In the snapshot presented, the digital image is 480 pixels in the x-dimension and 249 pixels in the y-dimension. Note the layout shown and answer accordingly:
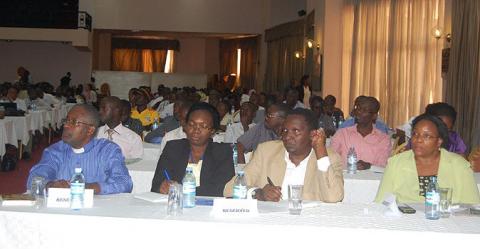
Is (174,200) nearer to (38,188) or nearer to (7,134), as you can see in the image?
(38,188)

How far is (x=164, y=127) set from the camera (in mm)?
7758

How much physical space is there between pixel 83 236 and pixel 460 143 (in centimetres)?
342

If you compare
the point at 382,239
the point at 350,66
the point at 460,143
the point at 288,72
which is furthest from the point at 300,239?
the point at 288,72

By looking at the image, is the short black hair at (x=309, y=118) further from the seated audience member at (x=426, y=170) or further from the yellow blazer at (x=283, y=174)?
the seated audience member at (x=426, y=170)

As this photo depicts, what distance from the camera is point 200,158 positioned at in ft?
14.6

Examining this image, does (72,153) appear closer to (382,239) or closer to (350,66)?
(382,239)

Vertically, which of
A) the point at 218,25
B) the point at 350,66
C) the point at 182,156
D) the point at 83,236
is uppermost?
the point at 218,25

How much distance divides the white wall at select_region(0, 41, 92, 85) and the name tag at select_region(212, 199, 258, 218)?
23.6 meters

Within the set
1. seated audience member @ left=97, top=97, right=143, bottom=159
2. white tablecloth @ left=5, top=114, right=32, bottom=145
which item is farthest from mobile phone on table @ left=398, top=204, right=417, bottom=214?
white tablecloth @ left=5, top=114, right=32, bottom=145

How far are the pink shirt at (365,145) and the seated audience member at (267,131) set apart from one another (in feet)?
1.75

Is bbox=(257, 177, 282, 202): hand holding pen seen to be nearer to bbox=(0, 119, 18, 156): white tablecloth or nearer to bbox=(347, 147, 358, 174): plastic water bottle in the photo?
bbox=(347, 147, 358, 174): plastic water bottle

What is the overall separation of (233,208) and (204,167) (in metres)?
1.12

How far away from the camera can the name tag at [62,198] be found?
3.43m

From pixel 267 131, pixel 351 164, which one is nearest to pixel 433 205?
pixel 351 164
